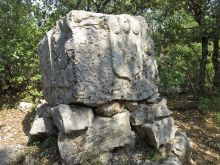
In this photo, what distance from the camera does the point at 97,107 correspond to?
6699 mm

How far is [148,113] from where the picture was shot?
279 inches

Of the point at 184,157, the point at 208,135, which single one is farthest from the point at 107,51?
the point at 208,135

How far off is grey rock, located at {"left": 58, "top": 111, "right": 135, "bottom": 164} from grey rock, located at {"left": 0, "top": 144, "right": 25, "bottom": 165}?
1292 millimetres

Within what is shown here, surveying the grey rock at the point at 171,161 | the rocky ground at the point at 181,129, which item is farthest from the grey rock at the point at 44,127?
the grey rock at the point at 171,161

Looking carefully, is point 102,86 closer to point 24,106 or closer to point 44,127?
point 44,127

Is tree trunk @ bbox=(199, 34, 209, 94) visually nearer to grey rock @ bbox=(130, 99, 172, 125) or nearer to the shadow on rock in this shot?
grey rock @ bbox=(130, 99, 172, 125)

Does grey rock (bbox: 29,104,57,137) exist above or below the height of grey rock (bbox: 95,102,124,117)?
below

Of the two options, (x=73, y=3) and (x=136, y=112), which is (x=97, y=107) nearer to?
(x=136, y=112)

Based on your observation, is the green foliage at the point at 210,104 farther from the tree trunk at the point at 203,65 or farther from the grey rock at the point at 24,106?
the grey rock at the point at 24,106

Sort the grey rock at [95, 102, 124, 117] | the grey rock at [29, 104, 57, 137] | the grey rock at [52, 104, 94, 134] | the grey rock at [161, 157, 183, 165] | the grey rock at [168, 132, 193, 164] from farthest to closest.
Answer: the grey rock at [29, 104, 57, 137] → the grey rock at [168, 132, 193, 164] → the grey rock at [95, 102, 124, 117] → the grey rock at [161, 157, 183, 165] → the grey rock at [52, 104, 94, 134]

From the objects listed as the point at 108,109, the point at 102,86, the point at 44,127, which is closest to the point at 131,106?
the point at 108,109

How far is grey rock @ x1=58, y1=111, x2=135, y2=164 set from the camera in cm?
644

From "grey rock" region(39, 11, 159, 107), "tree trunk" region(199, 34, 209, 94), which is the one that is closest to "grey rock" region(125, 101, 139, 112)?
"grey rock" region(39, 11, 159, 107)

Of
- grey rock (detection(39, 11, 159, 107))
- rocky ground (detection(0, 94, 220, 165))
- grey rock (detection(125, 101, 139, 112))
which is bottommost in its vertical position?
rocky ground (detection(0, 94, 220, 165))
